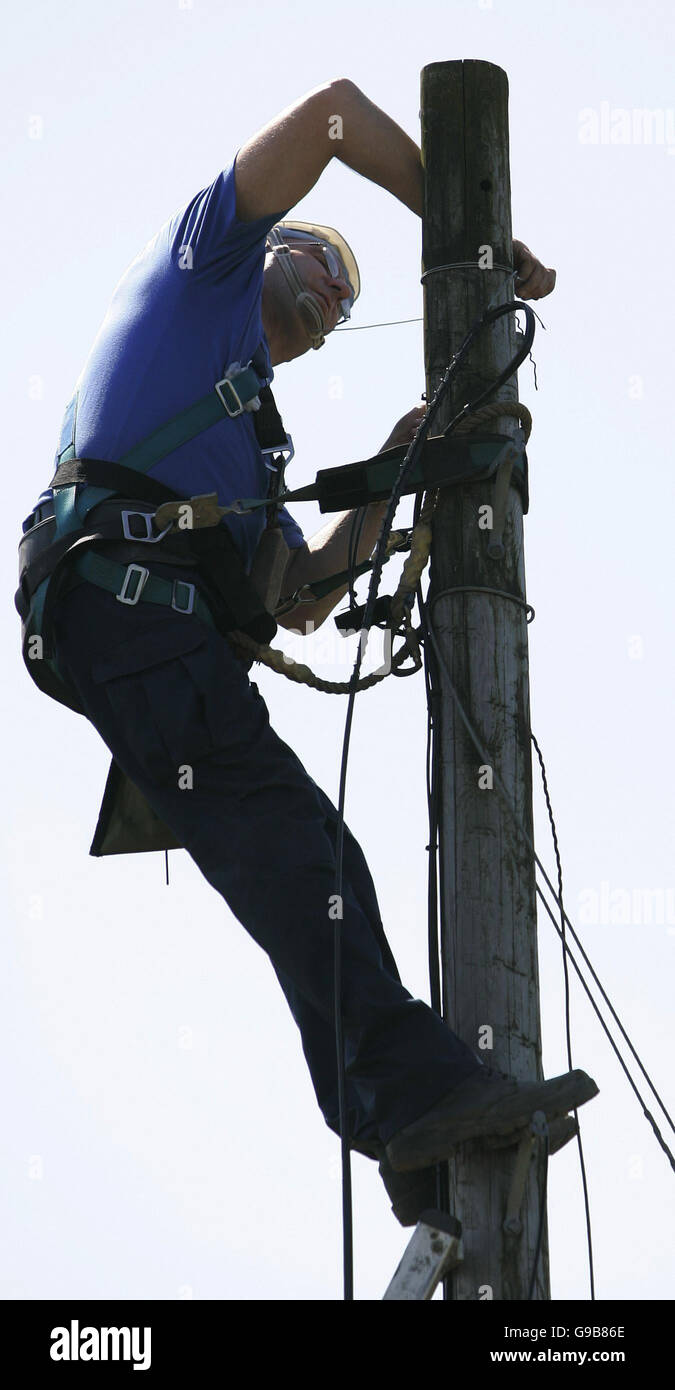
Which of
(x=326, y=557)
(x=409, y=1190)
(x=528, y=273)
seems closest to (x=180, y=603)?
(x=326, y=557)

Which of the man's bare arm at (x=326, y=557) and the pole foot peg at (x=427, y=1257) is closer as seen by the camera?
the pole foot peg at (x=427, y=1257)

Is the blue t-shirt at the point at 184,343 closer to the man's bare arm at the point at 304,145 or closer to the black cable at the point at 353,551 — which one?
the man's bare arm at the point at 304,145

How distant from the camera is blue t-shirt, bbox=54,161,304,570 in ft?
16.4

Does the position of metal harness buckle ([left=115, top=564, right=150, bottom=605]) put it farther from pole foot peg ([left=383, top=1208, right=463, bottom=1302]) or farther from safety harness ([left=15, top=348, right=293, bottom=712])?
pole foot peg ([left=383, top=1208, right=463, bottom=1302])

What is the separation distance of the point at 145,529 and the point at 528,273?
4.27 ft

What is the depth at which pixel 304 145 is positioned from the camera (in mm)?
4879

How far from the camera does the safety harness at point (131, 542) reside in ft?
16.0

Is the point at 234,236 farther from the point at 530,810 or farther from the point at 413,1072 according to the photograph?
the point at 413,1072

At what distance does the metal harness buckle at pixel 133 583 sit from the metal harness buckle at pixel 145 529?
8 cm

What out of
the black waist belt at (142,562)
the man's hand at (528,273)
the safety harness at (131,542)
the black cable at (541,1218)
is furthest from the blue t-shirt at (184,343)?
the black cable at (541,1218)

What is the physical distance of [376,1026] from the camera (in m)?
4.51

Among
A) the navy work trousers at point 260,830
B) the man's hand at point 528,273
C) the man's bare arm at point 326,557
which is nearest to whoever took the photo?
the navy work trousers at point 260,830

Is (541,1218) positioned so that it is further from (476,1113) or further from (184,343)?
(184,343)
